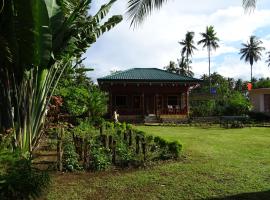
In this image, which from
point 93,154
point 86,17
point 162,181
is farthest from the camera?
point 86,17

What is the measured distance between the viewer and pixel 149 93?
31.4 metres

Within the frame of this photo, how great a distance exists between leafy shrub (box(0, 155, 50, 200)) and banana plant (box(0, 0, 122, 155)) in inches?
92.3

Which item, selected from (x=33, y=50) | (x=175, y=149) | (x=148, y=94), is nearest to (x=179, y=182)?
(x=175, y=149)

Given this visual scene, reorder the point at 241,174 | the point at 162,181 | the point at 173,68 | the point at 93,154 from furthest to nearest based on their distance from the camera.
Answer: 1. the point at 173,68
2. the point at 93,154
3. the point at 241,174
4. the point at 162,181

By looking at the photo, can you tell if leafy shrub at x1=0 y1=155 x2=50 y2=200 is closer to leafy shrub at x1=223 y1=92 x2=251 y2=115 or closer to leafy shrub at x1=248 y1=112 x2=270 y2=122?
leafy shrub at x1=248 y1=112 x2=270 y2=122

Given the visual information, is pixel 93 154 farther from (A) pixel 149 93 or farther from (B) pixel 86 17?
(A) pixel 149 93

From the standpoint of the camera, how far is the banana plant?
7.68 meters

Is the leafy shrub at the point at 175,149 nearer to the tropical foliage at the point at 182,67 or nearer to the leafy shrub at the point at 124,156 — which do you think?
Answer: the leafy shrub at the point at 124,156

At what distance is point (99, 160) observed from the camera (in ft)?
29.2

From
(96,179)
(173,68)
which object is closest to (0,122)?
(96,179)

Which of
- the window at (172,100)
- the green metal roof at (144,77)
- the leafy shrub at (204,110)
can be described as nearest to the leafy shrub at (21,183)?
the green metal roof at (144,77)

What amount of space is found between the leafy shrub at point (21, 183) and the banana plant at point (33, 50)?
2345mm

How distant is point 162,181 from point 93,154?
2.20 m

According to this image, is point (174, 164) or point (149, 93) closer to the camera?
point (174, 164)
